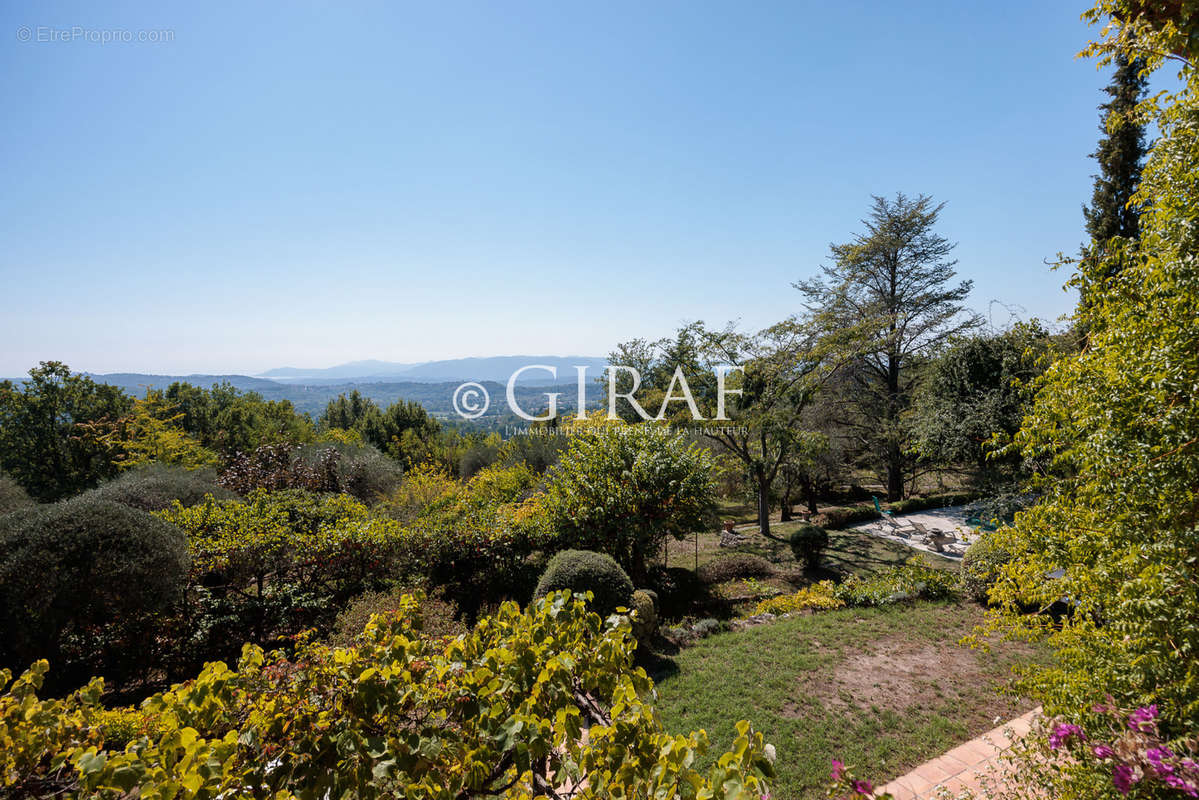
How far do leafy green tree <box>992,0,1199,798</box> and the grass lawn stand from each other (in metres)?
1.31

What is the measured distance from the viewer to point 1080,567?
10.3 ft

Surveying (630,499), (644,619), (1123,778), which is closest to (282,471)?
(630,499)

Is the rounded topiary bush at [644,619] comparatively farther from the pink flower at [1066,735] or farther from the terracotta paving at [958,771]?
the pink flower at [1066,735]

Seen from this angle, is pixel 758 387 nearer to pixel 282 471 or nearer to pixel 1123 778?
pixel 1123 778

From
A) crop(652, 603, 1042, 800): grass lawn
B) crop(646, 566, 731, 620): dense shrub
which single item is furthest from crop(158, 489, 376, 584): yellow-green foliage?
crop(652, 603, 1042, 800): grass lawn

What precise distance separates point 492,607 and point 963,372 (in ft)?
52.8

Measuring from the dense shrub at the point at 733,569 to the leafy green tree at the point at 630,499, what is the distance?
1.40m

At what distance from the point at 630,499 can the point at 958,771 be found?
5.47 m

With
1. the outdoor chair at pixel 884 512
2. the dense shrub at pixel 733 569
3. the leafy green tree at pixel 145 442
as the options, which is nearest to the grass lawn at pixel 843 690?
the dense shrub at pixel 733 569

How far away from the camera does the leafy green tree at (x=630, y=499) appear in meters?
8.81

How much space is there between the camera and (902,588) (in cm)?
861

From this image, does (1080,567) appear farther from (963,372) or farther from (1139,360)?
(963,372)

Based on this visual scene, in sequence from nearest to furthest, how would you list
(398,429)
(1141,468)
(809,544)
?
(1141,468)
(809,544)
(398,429)

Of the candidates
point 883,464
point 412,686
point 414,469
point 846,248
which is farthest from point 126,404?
point 883,464
